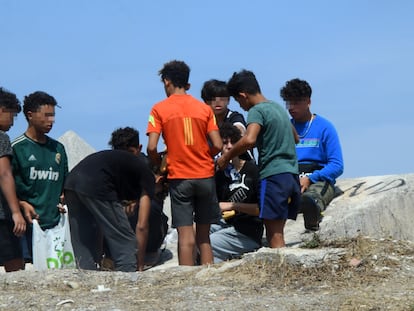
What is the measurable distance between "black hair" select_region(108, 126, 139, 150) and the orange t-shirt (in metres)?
0.63

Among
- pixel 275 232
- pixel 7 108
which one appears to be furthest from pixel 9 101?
pixel 275 232

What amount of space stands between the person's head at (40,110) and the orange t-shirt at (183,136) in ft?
2.77

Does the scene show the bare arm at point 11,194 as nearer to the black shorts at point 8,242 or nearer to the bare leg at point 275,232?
the black shorts at point 8,242

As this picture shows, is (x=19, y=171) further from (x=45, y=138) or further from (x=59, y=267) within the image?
(x=59, y=267)

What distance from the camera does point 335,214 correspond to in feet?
29.3

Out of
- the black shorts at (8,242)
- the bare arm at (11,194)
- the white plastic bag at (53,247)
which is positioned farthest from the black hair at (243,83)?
the black shorts at (8,242)

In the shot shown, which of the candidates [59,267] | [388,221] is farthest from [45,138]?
[388,221]

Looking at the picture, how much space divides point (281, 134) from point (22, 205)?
6.90 ft

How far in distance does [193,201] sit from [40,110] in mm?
1434

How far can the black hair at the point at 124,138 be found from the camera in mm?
7663

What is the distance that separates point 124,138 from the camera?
302 inches

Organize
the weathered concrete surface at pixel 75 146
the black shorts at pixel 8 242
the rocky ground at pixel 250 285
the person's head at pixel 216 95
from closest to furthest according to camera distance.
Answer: the rocky ground at pixel 250 285 < the black shorts at pixel 8 242 < the person's head at pixel 216 95 < the weathered concrete surface at pixel 75 146

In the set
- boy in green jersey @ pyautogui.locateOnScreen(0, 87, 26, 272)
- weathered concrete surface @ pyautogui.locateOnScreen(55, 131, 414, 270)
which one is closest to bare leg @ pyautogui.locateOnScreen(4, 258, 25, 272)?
boy in green jersey @ pyautogui.locateOnScreen(0, 87, 26, 272)

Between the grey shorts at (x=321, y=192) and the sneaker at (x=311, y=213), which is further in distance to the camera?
the grey shorts at (x=321, y=192)
